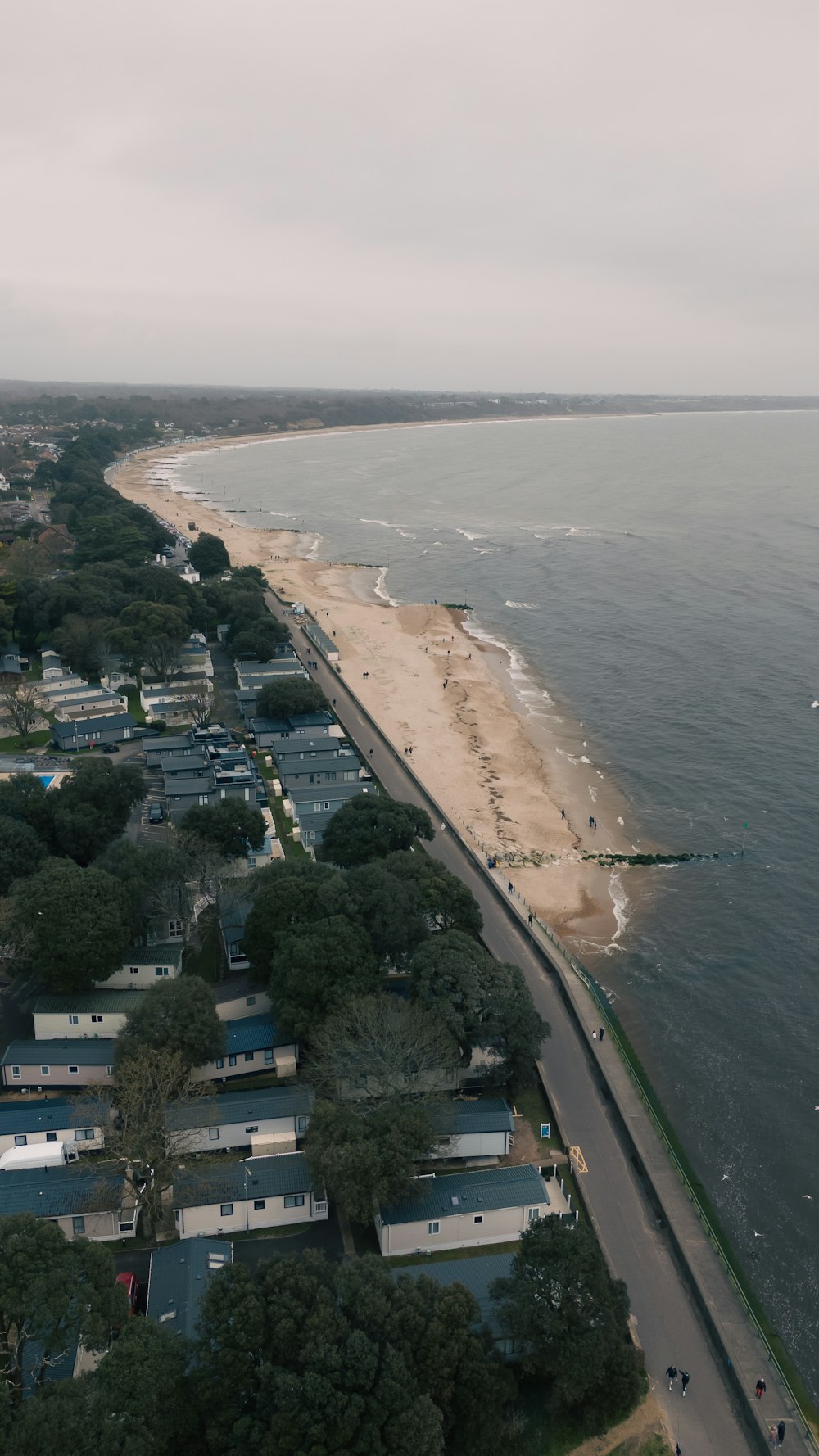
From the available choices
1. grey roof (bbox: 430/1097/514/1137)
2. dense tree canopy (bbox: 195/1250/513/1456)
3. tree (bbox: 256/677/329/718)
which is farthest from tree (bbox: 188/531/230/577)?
dense tree canopy (bbox: 195/1250/513/1456)

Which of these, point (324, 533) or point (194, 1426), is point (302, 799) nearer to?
point (194, 1426)

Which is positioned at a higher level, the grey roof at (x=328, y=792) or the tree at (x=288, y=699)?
the tree at (x=288, y=699)

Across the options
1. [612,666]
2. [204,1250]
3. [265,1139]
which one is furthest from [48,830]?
[612,666]

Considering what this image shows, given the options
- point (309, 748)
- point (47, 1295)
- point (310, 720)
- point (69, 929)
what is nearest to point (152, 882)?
point (69, 929)

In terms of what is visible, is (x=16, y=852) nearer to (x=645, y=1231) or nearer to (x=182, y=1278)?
(x=182, y=1278)

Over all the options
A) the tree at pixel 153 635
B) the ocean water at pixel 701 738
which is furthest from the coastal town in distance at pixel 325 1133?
the tree at pixel 153 635

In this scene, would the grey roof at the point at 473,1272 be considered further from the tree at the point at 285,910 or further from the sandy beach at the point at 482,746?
the sandy beach at the point at 482,746
